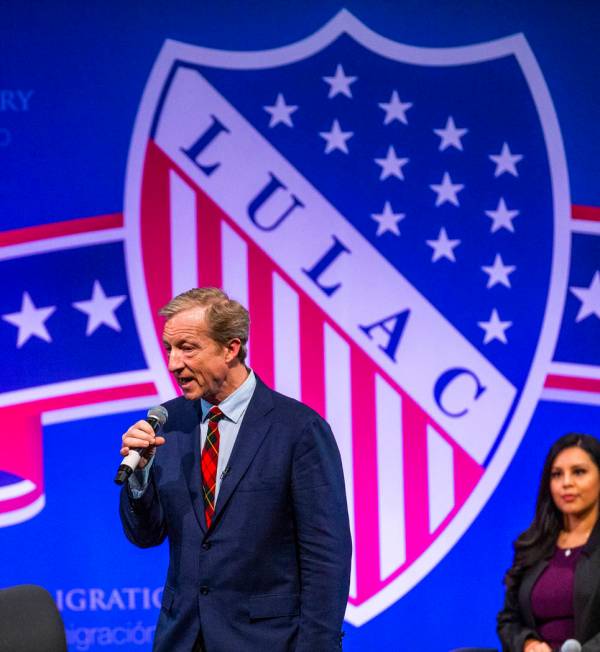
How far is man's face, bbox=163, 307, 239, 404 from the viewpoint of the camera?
2.28 meters

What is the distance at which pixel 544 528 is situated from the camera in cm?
311

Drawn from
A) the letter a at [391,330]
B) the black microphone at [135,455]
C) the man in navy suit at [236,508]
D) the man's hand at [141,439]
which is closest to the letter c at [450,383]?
the letter a at [391,330]

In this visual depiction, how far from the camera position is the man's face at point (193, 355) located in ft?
7.47

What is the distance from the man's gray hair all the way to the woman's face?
1.29 meters

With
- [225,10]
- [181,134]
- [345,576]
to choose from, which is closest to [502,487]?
[345,576]

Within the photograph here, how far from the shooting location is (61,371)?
12.0 ft

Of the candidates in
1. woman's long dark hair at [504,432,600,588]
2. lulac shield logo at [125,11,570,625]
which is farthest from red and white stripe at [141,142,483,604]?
woman's long dark hair at [504,432,600,588]

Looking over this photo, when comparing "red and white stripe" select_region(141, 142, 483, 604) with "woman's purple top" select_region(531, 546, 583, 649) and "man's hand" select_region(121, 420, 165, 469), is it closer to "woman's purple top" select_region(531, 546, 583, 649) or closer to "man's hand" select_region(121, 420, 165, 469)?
"woman's purple top" select_region(531, 546, 583, 649)

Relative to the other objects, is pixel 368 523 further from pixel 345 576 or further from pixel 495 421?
pixel 345 576

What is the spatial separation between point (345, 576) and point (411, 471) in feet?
4.82

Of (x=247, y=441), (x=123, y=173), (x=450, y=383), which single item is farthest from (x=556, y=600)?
(x=123, y=173)

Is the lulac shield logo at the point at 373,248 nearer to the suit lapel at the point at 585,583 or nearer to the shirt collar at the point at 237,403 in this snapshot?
the suit lapel at the point at 585,583

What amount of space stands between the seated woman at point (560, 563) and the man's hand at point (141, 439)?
1439 mm

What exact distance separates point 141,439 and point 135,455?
0.04 m
